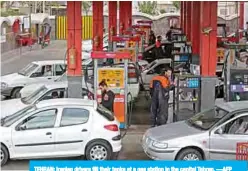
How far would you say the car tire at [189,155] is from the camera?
12258mm

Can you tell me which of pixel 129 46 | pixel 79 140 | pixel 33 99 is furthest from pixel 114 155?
pixel 129 46

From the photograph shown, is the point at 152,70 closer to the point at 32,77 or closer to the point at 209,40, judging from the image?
the point at 32,77

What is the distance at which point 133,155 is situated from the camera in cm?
1403

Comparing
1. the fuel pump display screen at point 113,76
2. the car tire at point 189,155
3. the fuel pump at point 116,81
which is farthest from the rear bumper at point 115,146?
the fuel pump display screen at point 113,76

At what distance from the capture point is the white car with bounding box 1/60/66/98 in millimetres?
22000

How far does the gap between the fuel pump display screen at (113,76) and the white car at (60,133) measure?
369cm

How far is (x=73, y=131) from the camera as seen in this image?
12695mm

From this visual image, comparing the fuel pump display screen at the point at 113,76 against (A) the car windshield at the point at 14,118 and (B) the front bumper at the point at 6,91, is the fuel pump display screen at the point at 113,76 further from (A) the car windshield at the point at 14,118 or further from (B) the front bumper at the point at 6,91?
(B) the front bumper at the point at 6,91

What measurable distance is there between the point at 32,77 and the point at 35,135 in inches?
398

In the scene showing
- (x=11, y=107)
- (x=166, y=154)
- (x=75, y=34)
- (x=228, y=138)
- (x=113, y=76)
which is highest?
(x=75, y=34)

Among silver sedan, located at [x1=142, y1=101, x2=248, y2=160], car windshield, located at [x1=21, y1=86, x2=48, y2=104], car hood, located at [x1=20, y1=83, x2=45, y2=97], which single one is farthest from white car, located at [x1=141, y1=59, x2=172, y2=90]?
silver sedan, located at [x1=142, y1=101, x2=248, y2=160]

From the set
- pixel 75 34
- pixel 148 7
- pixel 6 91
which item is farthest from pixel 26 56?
pixel 148 7

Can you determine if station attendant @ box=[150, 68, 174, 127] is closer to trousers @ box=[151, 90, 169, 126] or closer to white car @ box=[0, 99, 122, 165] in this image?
trousers @ box=[151, 90, 169, 126]

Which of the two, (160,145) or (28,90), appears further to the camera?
(28,90)
